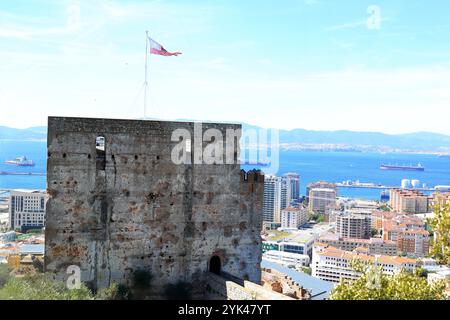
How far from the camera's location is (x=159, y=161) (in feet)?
55.6

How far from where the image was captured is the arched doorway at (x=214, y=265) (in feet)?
59.2

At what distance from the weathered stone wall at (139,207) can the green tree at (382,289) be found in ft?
18.4

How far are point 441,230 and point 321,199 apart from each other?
12751 centimetres

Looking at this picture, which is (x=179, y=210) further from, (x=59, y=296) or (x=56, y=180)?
(x=59, y=296)

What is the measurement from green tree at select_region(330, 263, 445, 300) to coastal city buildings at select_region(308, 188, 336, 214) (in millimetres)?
124983

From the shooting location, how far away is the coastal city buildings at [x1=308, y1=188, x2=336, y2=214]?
13750 cm

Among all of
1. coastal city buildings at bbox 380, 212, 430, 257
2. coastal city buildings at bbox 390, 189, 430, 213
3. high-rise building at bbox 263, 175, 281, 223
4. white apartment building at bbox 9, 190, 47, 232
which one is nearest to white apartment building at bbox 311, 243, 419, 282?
coastal city buildings at bbox 380, 212, 430, 257

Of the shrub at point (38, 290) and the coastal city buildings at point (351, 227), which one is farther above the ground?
the shrub at point (38, 290)

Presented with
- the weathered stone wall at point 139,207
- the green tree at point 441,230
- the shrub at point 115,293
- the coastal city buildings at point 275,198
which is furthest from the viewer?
the coastal city buildings at point 275,198

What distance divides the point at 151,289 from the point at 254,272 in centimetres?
388

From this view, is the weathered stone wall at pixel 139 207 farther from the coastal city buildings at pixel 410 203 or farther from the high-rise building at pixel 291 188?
the coastal city buildings at pixel 410 203

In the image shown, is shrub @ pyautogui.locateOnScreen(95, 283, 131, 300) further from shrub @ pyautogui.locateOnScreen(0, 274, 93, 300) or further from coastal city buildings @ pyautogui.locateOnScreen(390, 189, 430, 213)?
coastal city buildings @ pyautogui.locateOnScreen(390, 189, 430, 213)

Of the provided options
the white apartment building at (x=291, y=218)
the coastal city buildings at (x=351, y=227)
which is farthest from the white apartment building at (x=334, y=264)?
the white apartment building at (x=291, y=218)

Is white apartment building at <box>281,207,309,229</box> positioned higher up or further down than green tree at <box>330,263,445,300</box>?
further down
